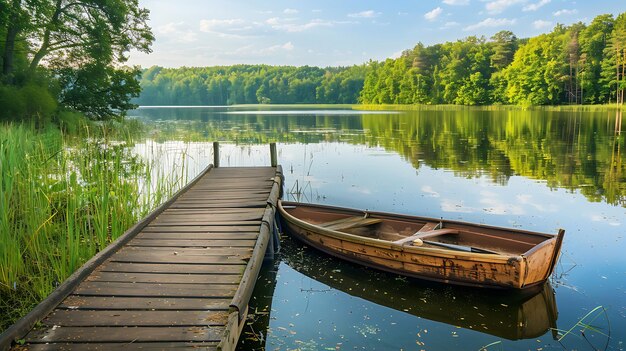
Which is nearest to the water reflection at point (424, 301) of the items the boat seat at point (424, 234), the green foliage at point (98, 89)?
the boat seat at point (424, 234)

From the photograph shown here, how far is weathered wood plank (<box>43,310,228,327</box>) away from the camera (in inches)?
149

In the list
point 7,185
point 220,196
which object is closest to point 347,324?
point 7,185

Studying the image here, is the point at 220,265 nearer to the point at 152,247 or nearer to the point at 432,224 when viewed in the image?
the point at 152,247

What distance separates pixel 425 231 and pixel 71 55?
24.3 m

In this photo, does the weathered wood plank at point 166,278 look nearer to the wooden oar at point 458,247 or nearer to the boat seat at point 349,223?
the wooden oar at point 458,247

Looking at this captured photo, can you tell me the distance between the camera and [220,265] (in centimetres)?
513

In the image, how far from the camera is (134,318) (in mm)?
3881

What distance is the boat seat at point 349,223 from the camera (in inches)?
305

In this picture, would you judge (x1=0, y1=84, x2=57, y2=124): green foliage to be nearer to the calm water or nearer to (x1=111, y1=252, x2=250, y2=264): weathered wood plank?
the calm water

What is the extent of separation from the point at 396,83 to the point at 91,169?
82888 millimetres

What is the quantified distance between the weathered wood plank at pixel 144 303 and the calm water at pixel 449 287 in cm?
88

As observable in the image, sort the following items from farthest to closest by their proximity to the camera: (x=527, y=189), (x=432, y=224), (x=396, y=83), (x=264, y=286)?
(x=396, y=83)
(x=527, y=189)
(x=432, y=224)
(x=264, y=286)

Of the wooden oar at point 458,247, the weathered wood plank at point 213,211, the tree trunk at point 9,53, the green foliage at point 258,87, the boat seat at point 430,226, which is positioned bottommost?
the wooden oar at point 458,247

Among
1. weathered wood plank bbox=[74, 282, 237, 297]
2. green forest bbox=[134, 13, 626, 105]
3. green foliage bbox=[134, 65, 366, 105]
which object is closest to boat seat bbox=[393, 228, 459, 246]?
weathered wood plank bbox=[74, 282, 237, 297]
